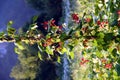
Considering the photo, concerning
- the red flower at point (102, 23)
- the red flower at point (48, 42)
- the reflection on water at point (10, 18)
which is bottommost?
the red flower at point (48, 42)

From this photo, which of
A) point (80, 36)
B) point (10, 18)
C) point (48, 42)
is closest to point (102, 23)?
point (80, 36)

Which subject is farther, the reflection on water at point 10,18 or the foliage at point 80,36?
Answer: the reflection on water at point 10,18

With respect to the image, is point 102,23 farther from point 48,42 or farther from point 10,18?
point 10,18

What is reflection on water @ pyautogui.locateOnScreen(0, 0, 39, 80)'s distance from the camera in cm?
917

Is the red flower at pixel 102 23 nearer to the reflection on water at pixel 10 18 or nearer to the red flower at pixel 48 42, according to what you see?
the red flower at pixel 48 42

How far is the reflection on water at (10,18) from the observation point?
9172 millimetres

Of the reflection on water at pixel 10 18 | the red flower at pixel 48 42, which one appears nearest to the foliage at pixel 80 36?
the red flower at pixel 48 42

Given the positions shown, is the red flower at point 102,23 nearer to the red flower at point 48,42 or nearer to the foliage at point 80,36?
the foliage at point 80,36

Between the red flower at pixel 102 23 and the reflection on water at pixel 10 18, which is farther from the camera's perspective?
the reflection on water at pixel 10 18

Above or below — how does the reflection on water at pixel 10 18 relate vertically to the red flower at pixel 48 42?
above

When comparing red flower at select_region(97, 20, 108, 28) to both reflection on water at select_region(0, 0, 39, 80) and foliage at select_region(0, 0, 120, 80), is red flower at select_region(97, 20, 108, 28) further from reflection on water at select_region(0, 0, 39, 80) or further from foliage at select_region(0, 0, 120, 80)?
reflection on water at select_region(0, 0, 39, 80)

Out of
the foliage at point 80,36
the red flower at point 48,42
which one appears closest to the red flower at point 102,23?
the foliage at point 80,36

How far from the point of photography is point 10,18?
9359 mm

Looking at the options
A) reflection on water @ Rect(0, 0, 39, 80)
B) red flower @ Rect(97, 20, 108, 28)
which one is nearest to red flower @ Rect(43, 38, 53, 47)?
red flower @ Rect(97, 20, 108, 28)
